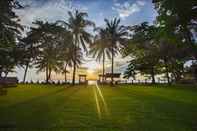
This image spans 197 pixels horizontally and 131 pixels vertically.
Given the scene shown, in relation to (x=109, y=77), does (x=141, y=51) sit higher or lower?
higher

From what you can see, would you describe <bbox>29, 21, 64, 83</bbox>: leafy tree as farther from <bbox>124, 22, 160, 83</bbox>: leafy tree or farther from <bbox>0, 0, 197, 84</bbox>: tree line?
<bbox>124, 22, 160, 83</bbox>: leafy tree

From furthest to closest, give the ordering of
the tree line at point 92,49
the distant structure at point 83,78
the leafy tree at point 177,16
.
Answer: the distant structure at point 83,78 → the tree line at point 92,49 → the leafy tree at point 177,16

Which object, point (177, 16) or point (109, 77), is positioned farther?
point (109, 77)

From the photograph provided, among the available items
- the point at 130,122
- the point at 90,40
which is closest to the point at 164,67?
the point at 90,40

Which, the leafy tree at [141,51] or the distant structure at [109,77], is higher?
the leafy tree at [141,51]

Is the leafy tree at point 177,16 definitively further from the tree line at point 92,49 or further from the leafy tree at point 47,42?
the leafy tree at point 47,42

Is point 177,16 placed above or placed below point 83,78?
above

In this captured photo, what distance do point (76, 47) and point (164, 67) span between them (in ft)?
60.9

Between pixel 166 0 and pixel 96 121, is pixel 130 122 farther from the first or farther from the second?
pixel 166 0

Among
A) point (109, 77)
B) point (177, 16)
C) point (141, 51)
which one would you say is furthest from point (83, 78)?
point (177, 16)

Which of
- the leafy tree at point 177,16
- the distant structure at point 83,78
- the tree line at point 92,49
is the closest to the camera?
the leafy tree at point 177,16

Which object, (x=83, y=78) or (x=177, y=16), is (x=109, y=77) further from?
(x=177, y=16)

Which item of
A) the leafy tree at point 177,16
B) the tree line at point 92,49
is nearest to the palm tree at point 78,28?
the tree line at point 92,49

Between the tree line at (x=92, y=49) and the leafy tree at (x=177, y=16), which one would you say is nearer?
the leafy tree at (x=177, y=16)
